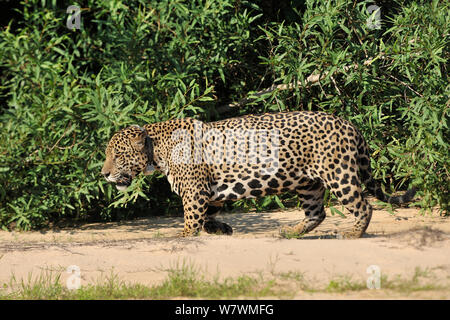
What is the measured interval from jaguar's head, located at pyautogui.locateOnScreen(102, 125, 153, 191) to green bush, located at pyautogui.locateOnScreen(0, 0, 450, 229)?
935mm

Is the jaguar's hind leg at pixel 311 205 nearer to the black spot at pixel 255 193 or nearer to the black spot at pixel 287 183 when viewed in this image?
the black spot at pixel 287 183

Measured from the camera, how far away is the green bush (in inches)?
347

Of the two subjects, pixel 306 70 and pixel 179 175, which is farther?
pixel 306 70

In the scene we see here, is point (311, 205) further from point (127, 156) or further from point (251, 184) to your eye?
point (127, 156)

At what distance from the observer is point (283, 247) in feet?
19.5

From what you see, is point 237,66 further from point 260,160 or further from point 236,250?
point 236,250

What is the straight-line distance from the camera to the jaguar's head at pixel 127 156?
297 inches

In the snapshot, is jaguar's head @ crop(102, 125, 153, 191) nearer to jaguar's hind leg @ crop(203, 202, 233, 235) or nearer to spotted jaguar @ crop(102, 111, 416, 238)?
spotted jaguar @ crop(102, 111, 416, 238)

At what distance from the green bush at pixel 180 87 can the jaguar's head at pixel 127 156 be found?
0.93m

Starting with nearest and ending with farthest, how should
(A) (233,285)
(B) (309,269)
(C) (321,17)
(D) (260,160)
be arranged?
(A) (233,285) → (B) (309,269) → (D) (260,160) → (C) (321,17)

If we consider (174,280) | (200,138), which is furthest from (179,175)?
(174,280)

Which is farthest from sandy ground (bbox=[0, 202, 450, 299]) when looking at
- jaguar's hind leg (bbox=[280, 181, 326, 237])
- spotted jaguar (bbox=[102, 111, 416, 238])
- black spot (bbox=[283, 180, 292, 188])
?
black spot (bbox=[283, 180, 292, 188])

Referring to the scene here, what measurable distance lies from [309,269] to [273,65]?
463 centimetres

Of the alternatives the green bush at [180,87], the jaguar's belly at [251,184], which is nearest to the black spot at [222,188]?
the jaguar's belly at [251,184]
